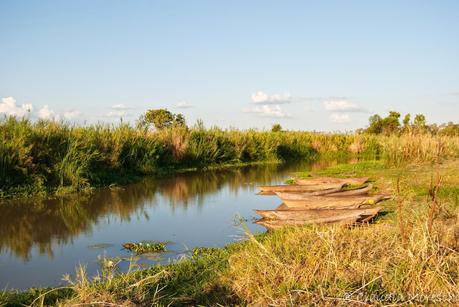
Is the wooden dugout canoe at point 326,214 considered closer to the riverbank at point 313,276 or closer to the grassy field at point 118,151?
the riverbank at point 313,276

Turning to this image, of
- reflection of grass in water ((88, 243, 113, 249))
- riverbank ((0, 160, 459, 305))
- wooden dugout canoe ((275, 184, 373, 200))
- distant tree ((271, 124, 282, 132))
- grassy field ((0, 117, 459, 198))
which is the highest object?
distant tree ((271, 124, 282, 132))

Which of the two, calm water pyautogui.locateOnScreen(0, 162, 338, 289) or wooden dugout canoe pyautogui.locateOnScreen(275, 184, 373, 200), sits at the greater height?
wooden dugout canoe pyautogui.locateOnScreen(275, 184, 373, 200)

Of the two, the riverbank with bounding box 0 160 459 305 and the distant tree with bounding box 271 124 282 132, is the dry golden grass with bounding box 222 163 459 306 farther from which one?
the distant tree with bounding box 271 124 282 132

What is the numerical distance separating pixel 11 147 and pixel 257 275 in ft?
28.3

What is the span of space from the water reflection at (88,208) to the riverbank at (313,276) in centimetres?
295

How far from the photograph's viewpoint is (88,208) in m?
10.4

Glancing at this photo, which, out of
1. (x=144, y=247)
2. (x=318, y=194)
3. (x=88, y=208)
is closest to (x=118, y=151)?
(x=88, y=208)

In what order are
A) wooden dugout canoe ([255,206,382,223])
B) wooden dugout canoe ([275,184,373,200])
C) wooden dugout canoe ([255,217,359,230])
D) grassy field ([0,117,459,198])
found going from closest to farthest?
wooden dugout canoe ([255,217,359,230]) → wooden dugout canoe ([255,206,382,223]) → wooden dugout canoe ([275,184,373,200]) → grassy field ([0,117,459,198])

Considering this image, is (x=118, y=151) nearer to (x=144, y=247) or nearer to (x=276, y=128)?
(x=144, y=247)

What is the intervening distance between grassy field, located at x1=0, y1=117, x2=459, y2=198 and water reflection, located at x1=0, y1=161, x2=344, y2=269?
82 centimetres

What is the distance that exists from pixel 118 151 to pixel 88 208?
4.65 metres

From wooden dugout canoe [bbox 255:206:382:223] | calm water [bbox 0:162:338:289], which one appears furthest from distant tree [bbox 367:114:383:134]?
wooden dugout canoe [bbox 255:206:382:223]

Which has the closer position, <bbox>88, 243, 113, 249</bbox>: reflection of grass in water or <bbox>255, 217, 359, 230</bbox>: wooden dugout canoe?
<bbox>255, 217, 359, 230</bbox>: wooden dugout canoe

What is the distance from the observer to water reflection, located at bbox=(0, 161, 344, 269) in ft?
26.1
